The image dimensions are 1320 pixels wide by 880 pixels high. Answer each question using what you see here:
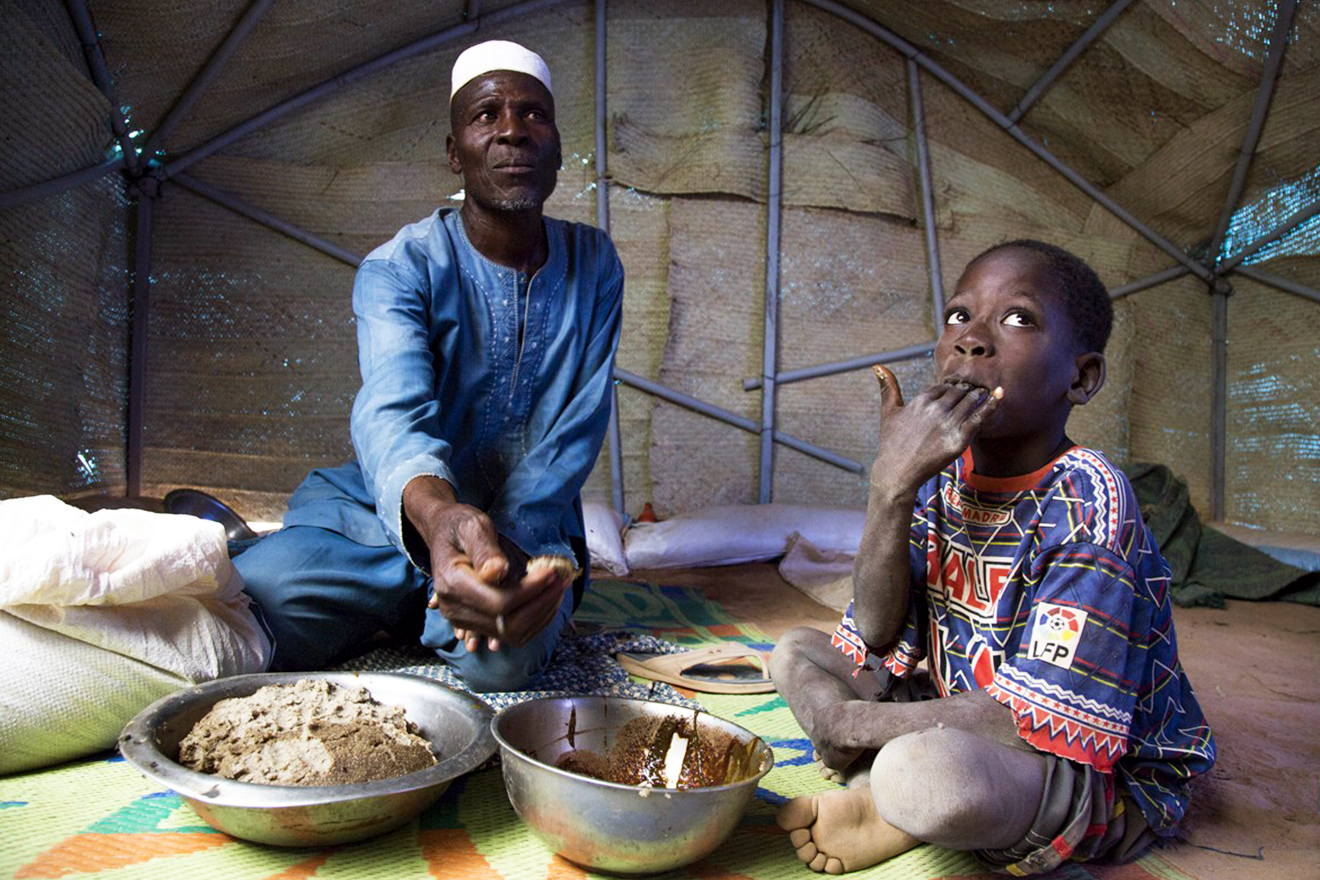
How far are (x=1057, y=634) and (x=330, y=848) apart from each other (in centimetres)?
89

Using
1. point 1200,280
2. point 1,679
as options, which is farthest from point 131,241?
point 1200,280

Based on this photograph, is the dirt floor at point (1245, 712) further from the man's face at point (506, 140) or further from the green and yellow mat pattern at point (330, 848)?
the man's face at point (506, 140)

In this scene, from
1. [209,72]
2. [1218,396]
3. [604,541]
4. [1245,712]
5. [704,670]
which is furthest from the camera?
[1218,396]

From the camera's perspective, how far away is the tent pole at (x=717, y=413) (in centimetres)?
390

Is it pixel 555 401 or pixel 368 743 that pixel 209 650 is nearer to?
pixel 368 743

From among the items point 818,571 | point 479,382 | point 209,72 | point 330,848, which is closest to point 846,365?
point 818,571

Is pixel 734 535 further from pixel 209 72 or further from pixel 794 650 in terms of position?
pixel 209 72

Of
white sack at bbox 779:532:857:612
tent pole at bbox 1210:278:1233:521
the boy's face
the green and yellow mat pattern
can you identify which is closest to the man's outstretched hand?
the green and yellow mat pattern

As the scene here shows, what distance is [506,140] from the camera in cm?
175

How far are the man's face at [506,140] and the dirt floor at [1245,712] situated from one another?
1376mm

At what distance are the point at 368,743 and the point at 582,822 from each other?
0.32m

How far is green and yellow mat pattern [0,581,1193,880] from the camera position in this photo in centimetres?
105

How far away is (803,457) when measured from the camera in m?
4.10

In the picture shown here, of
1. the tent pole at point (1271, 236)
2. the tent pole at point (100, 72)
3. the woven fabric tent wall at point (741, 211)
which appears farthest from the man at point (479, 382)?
the tent pole at point (1271, 236)
